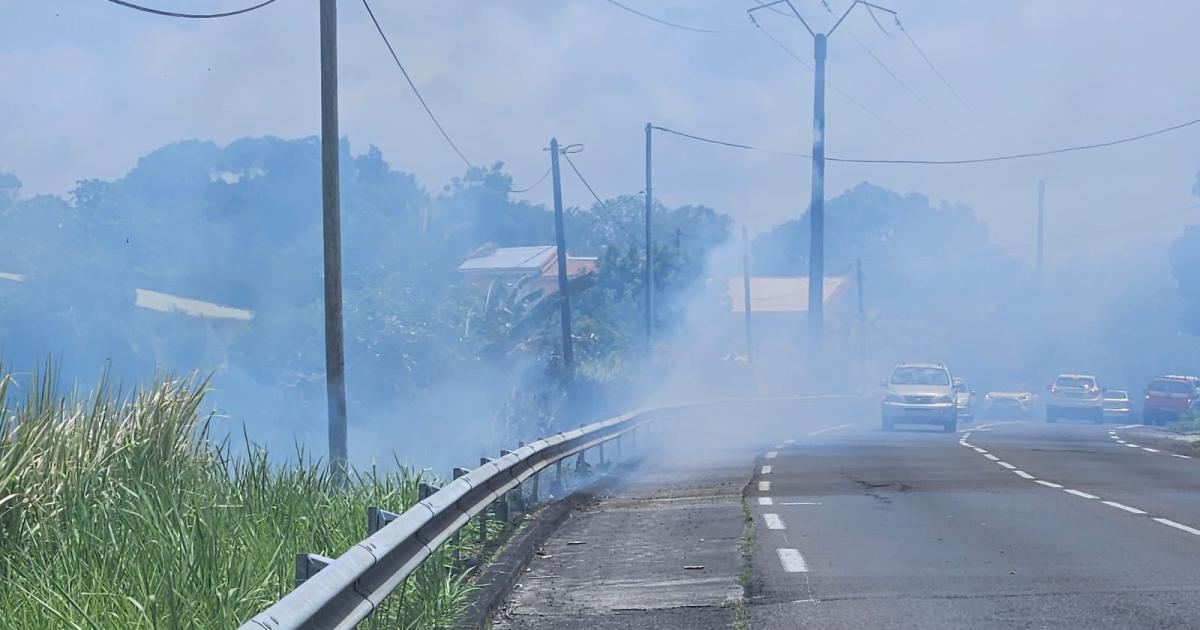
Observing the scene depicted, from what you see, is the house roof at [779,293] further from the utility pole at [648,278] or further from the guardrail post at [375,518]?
the guardrail post at [375,518]

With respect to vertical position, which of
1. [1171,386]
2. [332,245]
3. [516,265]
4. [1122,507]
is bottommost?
[1122,507]

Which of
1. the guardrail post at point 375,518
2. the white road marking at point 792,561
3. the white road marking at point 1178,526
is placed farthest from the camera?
the white road marking at point 1178,526

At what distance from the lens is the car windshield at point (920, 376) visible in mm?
36875

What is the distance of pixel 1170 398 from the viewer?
49.7 m

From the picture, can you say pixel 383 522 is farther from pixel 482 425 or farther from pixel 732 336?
pixel 732 336

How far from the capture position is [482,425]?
36656mm

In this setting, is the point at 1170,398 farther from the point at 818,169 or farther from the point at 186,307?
the point at 186,307

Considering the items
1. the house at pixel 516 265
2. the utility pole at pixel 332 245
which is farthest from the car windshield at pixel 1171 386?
the utility pole at pixel 332 245

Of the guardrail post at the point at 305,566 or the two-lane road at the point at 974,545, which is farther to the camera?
the two-lane road at the point at 974,545

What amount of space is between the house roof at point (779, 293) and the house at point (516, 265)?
17.6 m

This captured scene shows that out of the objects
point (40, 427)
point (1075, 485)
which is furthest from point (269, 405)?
point (40, 427)

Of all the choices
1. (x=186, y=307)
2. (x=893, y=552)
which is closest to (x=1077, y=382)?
(x=186, y=307)

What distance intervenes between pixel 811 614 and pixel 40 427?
4624 millimetres

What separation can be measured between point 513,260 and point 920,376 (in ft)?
97.6
